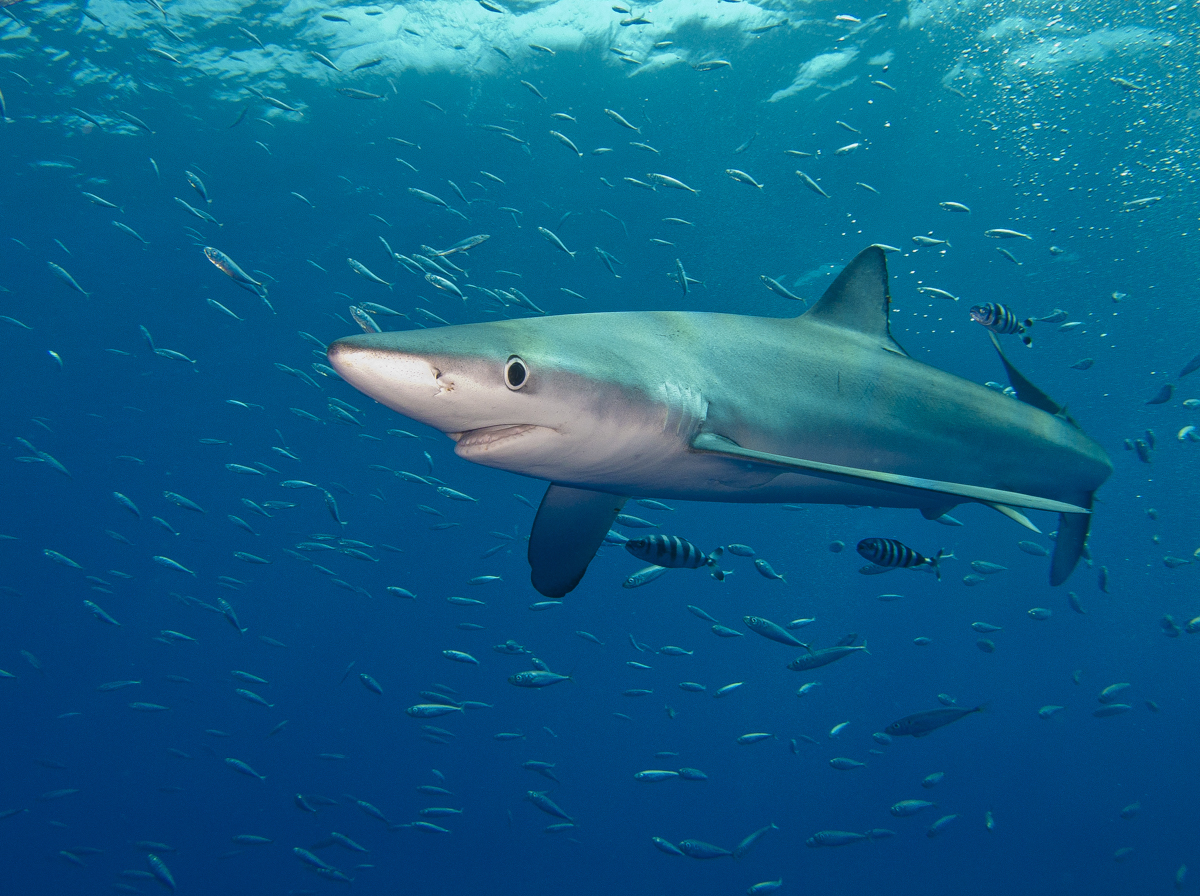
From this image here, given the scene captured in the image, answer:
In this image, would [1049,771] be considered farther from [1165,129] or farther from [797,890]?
[1165,129]

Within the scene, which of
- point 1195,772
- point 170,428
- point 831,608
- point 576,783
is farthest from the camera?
point 831,608

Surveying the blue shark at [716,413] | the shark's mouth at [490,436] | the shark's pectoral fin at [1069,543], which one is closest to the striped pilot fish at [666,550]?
the blue shark at [716,413]

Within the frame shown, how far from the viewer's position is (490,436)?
74.5 inches

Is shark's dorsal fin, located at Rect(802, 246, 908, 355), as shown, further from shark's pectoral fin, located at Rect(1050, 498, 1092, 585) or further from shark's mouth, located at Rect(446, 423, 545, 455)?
shark's pectoral fin, located at Rect(1050, 498, 1092, 585)

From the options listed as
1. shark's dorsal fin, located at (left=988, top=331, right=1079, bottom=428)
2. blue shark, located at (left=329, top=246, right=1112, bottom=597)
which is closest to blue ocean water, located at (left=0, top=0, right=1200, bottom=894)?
blue shark, located at (left=329, top=246, right=1112, bottom=597)

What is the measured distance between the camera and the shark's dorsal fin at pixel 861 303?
10.9 feet

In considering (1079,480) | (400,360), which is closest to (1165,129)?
(1079,480)

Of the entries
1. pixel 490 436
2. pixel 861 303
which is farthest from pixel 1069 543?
pixel 490 436

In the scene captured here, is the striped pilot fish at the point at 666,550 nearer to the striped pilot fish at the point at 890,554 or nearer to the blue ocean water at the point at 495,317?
the striped pilot fish at the point at 890,554

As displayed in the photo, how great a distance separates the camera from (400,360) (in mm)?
1550

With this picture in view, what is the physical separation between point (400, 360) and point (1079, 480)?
457 cm

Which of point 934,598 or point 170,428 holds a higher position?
point 170,428

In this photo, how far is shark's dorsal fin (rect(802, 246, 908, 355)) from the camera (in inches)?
131

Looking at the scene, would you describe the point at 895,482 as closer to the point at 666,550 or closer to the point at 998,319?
the point at 666,550
